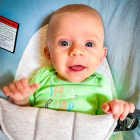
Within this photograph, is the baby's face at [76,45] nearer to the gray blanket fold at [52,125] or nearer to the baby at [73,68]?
the baby at [73,68]

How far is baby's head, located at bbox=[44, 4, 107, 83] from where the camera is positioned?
0.91 m

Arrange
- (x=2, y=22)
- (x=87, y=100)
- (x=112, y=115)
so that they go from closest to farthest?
(x=112, y=115) → (x=87, y=100) → (x=2, y=22)

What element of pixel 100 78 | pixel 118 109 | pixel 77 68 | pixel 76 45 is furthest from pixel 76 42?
pixel 118 109

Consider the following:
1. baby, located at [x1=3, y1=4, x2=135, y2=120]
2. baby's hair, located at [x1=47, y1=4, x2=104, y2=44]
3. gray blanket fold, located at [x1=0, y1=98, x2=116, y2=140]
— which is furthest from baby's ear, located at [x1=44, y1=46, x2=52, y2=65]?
gray blanket fold, located at [x1=0, y1=98, x2=116, y2=140]

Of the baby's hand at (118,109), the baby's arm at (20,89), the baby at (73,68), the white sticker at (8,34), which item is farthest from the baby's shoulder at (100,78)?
the white sticker at (8,34)

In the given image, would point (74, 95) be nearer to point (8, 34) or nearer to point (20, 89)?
point (20, 89)

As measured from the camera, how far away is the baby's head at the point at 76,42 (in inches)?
35.8

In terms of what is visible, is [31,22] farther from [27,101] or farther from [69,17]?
[27,101]

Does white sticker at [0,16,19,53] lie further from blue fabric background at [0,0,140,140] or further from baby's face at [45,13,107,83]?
baby's face at [45,13,107,83]

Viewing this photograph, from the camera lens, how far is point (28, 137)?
0.86 meters

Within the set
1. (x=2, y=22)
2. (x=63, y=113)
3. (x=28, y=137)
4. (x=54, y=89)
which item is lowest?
(x=28, y=137)

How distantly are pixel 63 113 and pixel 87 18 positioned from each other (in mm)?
437

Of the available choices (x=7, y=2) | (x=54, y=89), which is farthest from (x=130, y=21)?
(x=7, y=2)

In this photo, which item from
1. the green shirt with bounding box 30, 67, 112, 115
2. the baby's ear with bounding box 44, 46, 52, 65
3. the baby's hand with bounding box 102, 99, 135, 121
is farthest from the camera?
the baby's ear with bounding box 44, 46, 52, 65
